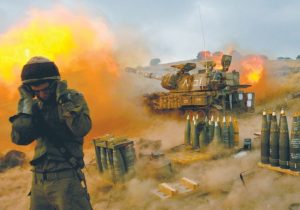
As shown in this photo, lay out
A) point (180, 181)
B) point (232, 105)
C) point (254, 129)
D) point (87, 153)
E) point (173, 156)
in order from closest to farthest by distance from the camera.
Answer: point (180, 181)
point (173, 156)
point (87, 153)
point (254, 129)
point (232, 105)

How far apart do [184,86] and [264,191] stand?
38.4ft

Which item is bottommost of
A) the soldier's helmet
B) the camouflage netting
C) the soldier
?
the camouflage netting

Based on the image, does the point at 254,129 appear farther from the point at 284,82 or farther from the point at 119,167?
the point at 284,82

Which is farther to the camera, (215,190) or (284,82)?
(284,82)

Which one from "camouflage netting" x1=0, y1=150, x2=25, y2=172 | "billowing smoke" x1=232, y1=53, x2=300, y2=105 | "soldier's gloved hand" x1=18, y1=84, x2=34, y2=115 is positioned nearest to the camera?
"soldier's gloved hand" x1=18, y1=84, x2=34, y2=115

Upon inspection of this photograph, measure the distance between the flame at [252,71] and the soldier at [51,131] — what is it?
23607 millimetres

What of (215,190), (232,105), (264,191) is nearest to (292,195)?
(264,191)

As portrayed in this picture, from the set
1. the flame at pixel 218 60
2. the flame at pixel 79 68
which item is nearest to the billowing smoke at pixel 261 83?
the flame at pixel 218 60

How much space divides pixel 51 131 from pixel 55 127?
77 mm

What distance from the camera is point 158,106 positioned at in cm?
1945

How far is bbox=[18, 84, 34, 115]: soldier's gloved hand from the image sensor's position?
337cm

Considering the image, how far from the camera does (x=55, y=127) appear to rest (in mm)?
3496

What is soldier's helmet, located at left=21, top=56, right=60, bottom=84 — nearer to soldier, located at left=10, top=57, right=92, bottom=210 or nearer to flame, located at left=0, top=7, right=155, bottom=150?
soldier, located at left=10, top=57, right=92, bottom=210

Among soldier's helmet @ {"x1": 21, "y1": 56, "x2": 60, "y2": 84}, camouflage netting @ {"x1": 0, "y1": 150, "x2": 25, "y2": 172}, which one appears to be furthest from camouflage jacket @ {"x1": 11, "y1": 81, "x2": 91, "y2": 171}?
camouflage netting @ {"x1": 0, "y1": 150, "x2": 25, "y2": 172}
